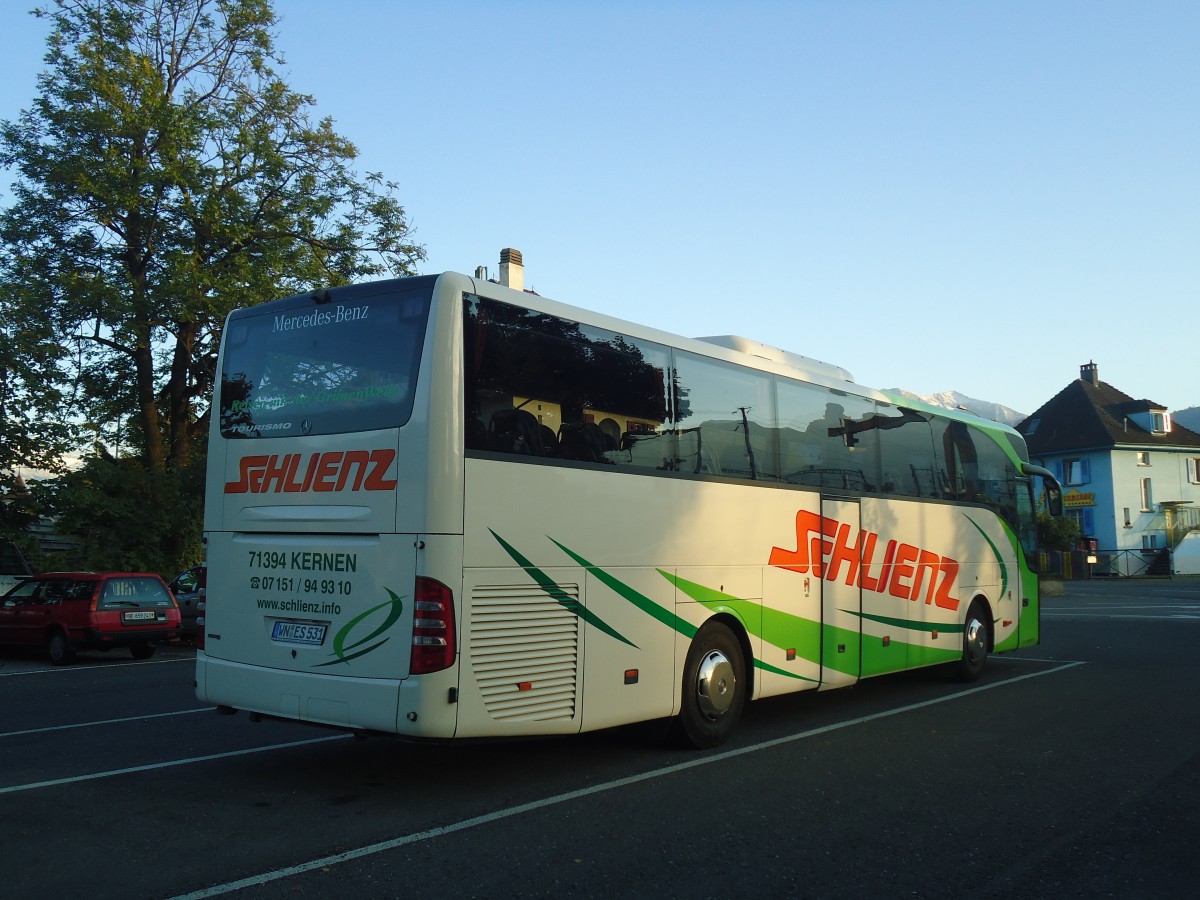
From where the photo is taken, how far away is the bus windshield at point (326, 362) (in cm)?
723

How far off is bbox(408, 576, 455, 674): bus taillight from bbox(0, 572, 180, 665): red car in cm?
1342

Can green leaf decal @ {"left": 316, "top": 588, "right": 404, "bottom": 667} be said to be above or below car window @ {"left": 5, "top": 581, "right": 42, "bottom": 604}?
above

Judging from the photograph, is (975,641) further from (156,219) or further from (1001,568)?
(156,219)

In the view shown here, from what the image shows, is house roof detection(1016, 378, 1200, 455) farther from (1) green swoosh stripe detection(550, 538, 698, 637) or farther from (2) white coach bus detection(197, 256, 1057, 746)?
(1) green swoosh stripe detection(550, 538, 698, 637)

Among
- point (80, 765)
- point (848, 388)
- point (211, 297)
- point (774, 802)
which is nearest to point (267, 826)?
point (80, 765)

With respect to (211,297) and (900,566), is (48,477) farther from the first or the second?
(900,566)

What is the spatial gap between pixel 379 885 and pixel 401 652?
5.96 feet

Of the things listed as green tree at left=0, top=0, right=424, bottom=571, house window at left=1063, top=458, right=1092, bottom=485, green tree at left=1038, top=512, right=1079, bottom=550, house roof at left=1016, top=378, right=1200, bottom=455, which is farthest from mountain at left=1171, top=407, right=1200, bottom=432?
green tree at left=0, top=0, right=424, bottom=571

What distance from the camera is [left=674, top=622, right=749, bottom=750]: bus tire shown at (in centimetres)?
888

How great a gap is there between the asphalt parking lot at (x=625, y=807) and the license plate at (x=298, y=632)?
3.41 feet

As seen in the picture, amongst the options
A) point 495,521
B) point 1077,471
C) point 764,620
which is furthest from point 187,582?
point 1077,471

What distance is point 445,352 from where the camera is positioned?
7.05 m

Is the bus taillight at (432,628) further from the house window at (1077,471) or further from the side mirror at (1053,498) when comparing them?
the house window at (1077,471)

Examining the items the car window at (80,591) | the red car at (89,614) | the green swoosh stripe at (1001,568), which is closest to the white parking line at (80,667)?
the red car at (89,614)
